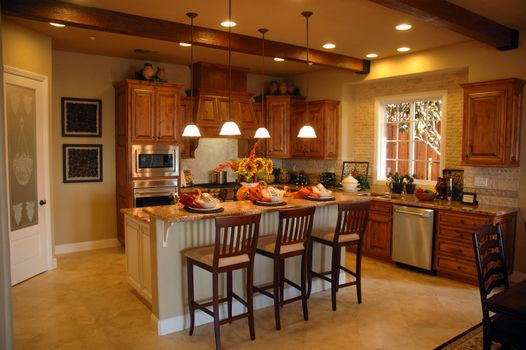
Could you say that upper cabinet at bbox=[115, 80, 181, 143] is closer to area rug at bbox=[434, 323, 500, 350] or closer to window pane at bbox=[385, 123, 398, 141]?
window pane at bbox=[385, 123, 398, 141]

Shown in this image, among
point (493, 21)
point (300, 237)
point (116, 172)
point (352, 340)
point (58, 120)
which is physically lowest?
point (352, 340)

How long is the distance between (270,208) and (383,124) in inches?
148

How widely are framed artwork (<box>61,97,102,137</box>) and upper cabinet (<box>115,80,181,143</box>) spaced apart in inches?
11.6

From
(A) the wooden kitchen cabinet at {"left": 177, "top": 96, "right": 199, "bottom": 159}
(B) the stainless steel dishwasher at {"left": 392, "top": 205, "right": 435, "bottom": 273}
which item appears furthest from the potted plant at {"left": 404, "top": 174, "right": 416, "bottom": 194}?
(A) the wooden kitchen cabinet at {"left": 177, "top": 96, "right": 199, "bottom": 159}

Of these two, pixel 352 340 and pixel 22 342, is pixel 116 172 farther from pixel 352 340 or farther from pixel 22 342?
pixel 352 340

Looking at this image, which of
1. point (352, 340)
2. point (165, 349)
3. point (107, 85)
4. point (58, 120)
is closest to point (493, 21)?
point (352, 340)

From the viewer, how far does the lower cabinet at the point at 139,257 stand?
3.96 meters

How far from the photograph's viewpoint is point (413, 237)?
17.4 ft

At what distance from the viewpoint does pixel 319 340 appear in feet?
11.4

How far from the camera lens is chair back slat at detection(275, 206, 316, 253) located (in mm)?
3551

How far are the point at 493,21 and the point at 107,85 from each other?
5.17 m

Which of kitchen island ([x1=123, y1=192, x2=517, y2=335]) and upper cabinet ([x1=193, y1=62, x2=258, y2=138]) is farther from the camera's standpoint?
upper cabinet ([x1=193, y1=62, x2=258, y2=138])

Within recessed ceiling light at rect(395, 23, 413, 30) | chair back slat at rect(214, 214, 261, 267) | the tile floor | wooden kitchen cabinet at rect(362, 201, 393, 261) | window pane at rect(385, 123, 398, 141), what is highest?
recessed ceiling light at rect(395, 23, 413, 30)

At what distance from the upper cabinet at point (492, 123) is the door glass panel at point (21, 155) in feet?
17.2
